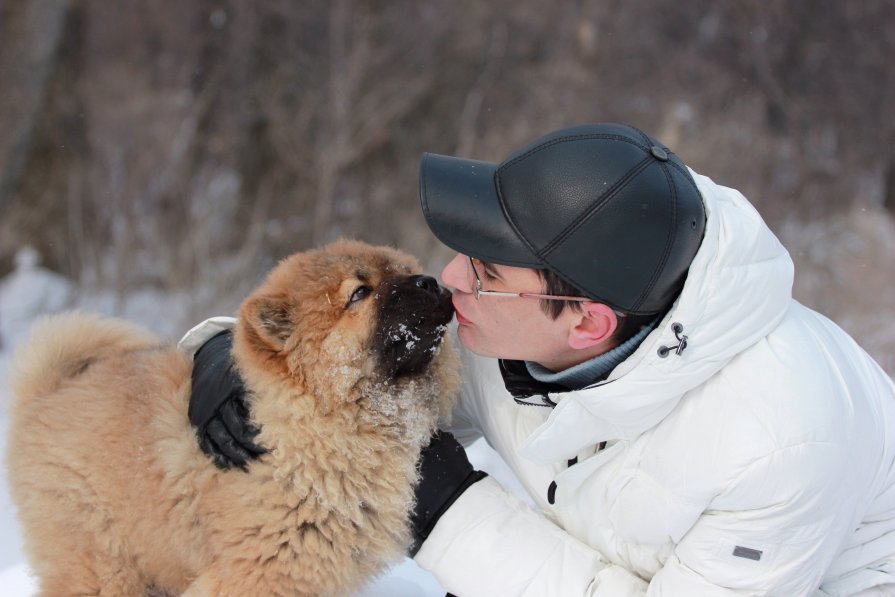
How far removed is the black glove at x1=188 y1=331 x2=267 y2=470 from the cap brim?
0.94 meters

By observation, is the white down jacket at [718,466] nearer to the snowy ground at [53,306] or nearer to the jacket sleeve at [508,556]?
the jacket sleeve at [508,556]

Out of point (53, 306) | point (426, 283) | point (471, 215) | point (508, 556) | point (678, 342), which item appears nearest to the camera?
point (678, 342)

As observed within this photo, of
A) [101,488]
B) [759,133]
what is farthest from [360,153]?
[101,488]

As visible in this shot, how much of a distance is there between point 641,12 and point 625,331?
15686 millimetres

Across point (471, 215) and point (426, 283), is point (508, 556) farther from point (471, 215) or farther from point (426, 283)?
point (471, 215)

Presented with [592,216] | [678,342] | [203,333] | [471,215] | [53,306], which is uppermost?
[592,216]

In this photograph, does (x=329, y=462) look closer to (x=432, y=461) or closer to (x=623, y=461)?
(x=432, y=461)

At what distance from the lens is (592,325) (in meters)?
2.23

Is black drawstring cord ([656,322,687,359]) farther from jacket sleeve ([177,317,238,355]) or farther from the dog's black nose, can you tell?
jacket sleeve ([177,317,238,355])

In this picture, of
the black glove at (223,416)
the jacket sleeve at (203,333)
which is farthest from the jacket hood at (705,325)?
the jacket sleeve at (203,333)

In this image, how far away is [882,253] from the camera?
1025 cm

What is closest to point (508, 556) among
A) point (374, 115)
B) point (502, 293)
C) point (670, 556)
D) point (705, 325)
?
point (670, 556)

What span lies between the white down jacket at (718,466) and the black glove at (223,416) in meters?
0.72

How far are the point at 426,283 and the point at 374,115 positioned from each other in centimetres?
1080
